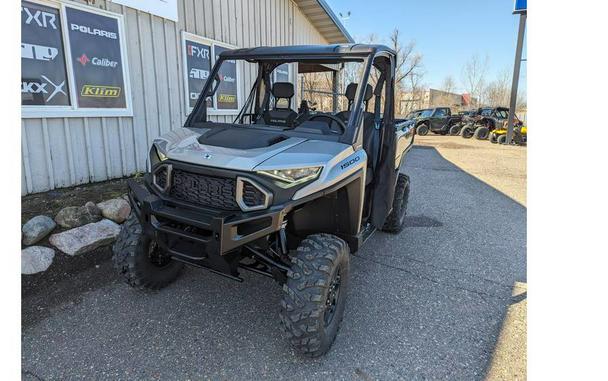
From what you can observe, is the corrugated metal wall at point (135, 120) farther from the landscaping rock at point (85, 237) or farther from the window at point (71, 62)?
the landscaping rock at point (85, 237)

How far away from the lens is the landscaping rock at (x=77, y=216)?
12.2ft

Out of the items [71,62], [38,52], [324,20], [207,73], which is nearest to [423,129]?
[324,20]

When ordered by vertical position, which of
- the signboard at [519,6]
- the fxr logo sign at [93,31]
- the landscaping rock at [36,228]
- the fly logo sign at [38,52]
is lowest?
the landscaping rock at [36,228]

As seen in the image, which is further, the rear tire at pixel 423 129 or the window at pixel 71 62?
the rear tire at pixel 423 129

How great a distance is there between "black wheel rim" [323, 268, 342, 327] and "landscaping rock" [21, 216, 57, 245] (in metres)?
2.91

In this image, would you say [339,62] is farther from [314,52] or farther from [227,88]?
[227,88]

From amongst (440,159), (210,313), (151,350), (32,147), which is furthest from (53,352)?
(440,159)

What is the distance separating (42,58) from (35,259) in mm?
2460

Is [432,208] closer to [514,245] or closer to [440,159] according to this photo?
[514,245]

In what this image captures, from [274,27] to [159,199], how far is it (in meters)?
8.00

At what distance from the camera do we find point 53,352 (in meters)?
2.38

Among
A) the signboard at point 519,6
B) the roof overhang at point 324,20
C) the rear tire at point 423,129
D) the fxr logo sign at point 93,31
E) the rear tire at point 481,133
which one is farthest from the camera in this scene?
the rear tire at point 423,129

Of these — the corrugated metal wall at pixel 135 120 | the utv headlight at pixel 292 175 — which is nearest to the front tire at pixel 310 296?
the utv headlight at pixel 292 175

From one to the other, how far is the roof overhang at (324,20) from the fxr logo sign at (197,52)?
4.74 metres
